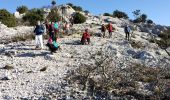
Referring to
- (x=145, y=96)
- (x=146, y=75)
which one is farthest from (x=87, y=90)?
(x=146, y=75)

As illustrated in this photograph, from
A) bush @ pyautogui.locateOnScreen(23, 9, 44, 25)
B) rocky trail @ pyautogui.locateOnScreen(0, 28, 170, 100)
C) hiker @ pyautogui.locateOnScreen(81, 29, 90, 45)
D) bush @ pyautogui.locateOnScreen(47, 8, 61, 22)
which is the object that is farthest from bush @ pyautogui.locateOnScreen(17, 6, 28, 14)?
hiker @ pyautogui.locateOnScreen(81, 29, 90, 45)

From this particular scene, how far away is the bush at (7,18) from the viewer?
52.5 meters

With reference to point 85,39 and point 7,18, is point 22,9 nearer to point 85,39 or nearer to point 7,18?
point 7,18

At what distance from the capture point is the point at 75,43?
109 ft

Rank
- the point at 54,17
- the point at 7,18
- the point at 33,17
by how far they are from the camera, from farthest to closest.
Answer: the point at 33,17 → the point at 54,17 → the point at 7,18

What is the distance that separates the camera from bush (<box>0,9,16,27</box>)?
172 feet

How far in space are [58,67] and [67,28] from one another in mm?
16854

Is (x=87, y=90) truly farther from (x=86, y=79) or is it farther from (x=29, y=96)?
(x=29, y=96)

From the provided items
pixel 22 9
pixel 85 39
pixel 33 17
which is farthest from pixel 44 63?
pixel 22 9

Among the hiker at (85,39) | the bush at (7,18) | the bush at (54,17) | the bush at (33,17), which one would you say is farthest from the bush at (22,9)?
the hiker at (85,39)

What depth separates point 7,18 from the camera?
5647 cm

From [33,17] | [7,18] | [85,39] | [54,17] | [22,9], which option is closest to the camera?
[85,39]

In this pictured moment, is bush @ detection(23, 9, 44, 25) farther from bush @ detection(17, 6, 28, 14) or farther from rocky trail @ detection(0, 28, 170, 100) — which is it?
rocky trail @ detection(0, 28, 170, 100)

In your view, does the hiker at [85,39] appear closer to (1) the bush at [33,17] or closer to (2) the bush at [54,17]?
(2) the bush at [54,17]
